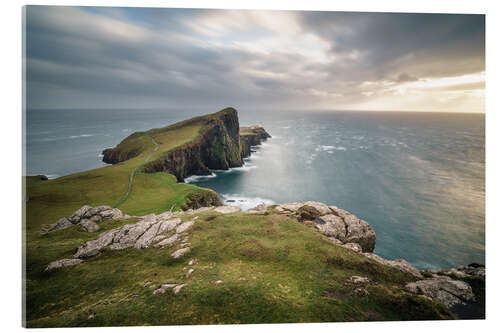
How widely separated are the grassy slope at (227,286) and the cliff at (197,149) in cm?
3655

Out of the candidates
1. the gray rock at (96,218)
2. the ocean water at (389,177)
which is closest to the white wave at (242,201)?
the ocean water at (389,177)

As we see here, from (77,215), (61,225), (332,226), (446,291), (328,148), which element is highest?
(328,148)

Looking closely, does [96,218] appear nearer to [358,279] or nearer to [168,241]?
[168,241]

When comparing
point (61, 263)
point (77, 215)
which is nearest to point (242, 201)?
point (77, 215)

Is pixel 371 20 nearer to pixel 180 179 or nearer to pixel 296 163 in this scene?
pixel 180 179

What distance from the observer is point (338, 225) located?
1722 cm

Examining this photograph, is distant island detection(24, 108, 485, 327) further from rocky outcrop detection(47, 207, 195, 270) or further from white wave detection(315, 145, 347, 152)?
white wave detection(315, 145, 347, 152)

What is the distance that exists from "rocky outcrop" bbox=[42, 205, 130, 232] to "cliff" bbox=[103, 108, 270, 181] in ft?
88.1

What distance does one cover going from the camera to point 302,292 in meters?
9.76

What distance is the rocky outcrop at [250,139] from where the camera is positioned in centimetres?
10250

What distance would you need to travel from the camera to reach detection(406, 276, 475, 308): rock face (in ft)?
32.3

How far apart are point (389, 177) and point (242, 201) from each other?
4199cm

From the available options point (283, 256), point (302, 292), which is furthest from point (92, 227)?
point (302, 292)

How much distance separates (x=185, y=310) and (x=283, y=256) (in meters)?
6.18
